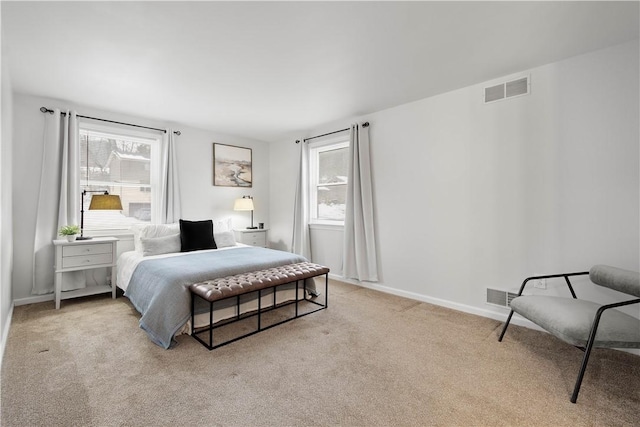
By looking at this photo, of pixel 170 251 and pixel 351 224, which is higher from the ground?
pixel 351 224

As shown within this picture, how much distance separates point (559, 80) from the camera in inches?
104

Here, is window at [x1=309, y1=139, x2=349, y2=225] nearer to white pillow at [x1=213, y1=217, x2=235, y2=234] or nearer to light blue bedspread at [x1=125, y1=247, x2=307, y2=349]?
white pillow at [x1=213, y1=217, x2=235, y2=234]

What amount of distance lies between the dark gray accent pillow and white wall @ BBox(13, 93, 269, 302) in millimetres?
883

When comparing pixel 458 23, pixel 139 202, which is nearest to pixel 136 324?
pixel 139 202

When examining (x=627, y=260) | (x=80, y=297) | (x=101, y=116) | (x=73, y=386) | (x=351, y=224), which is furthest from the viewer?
(x=351, y=224)

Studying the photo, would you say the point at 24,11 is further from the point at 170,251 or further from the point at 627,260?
the point at 627,260

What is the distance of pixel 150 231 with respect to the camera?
3746 millimetres

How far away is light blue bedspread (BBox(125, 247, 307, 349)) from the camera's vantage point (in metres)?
2.46

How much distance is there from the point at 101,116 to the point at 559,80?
5.13 metres

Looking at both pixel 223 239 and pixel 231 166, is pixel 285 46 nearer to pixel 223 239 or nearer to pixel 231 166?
pixel 223 239

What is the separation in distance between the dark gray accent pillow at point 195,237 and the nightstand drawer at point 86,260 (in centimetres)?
81

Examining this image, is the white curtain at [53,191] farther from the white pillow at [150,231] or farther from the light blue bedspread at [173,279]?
the light blue bedspread at [173,279]

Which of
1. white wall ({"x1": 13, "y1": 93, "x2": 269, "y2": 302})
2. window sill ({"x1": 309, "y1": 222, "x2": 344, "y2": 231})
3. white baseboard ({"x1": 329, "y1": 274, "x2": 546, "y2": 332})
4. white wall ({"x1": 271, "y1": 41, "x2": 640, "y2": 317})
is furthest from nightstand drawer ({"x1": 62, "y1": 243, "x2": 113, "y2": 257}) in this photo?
white wall ({"x1": 271, "y1": 41, "x2": 640, "y2": 317})

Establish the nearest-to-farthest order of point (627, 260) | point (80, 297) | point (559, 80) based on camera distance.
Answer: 1. point (627, 260)
2. point (559, 80)
3. point (80, 297)
